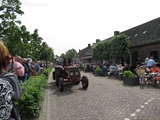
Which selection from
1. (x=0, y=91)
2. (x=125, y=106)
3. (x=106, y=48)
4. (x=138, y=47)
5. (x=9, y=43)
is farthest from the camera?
(x=106, y=48)

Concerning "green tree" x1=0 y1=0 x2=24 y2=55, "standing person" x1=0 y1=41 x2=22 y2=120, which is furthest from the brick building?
"standing person" x1=0 y1=41 x2=22 y2=120

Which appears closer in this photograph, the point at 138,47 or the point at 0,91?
the point at 0,91

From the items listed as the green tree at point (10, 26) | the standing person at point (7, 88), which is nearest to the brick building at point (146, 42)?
the green tree at point (10, 26)

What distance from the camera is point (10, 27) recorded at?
19719 millimetres

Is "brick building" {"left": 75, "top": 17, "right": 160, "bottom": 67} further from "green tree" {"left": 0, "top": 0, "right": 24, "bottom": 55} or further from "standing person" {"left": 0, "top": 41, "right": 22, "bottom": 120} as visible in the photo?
"standing person" {"left": 0, "top": 41, "right": 22, "bottom": 120}

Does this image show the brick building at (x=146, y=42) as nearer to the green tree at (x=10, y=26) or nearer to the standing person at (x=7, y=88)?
the green tree at (x=10, y=26)

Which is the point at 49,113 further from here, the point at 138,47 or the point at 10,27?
the point at 138,47

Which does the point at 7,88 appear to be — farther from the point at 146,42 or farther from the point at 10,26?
the point at 146,42

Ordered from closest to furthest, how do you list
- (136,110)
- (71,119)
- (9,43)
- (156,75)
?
(71,119) < (136,110) < (156,75) < (9,43)

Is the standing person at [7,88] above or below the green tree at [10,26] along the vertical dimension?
below

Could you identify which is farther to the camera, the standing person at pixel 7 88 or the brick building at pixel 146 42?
the brick building at pixel 146 42

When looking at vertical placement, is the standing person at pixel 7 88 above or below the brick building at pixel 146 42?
below

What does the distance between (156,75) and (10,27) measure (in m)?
16.1

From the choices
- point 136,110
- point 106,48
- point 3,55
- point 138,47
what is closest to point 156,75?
point 136,110
